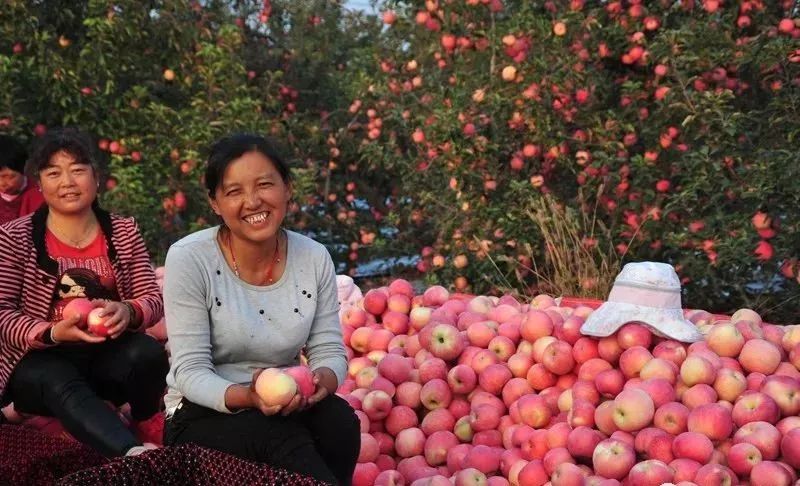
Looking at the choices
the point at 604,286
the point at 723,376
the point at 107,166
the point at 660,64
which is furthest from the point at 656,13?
the point at 107,166

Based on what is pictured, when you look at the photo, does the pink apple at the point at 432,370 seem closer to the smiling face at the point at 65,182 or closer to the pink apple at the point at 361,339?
the pink apple at the point at 361,339

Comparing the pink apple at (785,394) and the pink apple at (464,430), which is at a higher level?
the pink apple at (785,394)

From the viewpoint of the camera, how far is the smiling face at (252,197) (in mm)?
2705

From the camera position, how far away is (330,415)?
9.00 ft

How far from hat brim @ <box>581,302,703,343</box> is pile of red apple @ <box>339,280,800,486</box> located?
4cm

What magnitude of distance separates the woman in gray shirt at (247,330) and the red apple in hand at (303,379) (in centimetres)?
2

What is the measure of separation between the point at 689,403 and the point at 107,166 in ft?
16.1

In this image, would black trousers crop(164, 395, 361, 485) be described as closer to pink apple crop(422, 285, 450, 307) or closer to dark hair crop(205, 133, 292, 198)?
dark hair crop(205, 133, 292, 198)

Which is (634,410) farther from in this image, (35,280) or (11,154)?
(11,154)

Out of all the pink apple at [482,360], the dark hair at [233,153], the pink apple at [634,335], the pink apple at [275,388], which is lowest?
the pink apple at [482,360]

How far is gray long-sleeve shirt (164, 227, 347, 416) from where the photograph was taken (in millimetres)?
2688

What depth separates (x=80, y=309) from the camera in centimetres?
318

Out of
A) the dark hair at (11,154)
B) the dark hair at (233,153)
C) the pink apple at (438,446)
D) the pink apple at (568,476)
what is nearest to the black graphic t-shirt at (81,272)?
the dark hair at (11,154)

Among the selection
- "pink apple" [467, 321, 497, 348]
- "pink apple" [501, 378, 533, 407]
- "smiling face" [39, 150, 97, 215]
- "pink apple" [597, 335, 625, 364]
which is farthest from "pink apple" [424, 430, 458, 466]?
"smiling face" [39, 150, 97, 215]
